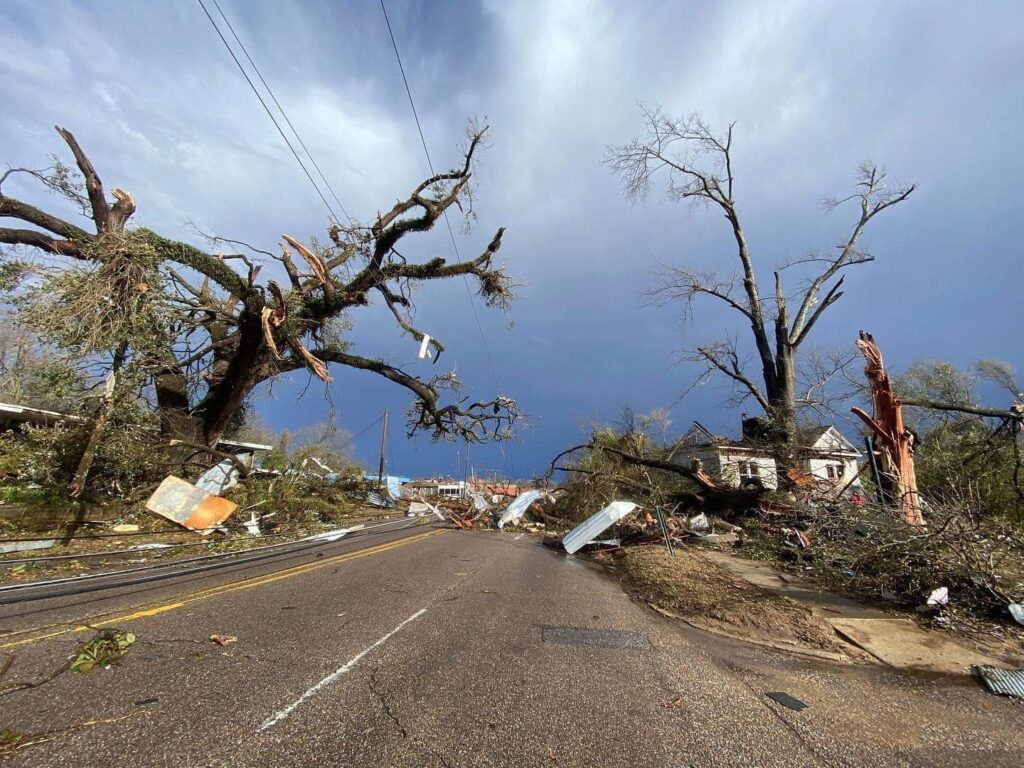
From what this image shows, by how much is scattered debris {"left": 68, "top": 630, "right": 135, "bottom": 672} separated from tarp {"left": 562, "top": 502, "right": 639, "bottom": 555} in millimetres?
9507

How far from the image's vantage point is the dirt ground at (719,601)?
5191 millimetres

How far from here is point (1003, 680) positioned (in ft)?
12.6

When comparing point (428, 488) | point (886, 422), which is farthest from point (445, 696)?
point (428, 488)

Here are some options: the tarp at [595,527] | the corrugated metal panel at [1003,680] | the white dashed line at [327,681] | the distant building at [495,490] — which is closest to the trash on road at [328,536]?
the tarp at [595,527]

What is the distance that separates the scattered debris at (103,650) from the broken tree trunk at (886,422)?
1229 cm

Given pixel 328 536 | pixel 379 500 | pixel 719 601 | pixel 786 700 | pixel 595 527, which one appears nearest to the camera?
pixel 786 700

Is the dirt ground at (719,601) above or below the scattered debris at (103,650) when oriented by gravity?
above

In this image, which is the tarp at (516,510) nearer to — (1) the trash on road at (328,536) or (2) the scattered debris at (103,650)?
→ (1) the trash on road at (328,536)

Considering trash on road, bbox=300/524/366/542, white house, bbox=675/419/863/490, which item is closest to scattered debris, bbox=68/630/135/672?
trash on road, bbox=300/524/366/542

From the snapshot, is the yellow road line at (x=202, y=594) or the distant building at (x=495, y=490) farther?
the distant building at (x=495, y=490)

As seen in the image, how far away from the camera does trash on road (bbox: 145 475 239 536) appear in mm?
11080

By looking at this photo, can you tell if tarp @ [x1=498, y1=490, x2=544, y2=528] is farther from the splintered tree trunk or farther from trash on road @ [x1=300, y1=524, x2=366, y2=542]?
the splintered tree trunk

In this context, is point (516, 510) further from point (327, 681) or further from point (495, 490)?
point (327, 681)

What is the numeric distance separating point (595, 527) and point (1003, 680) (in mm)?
8669
